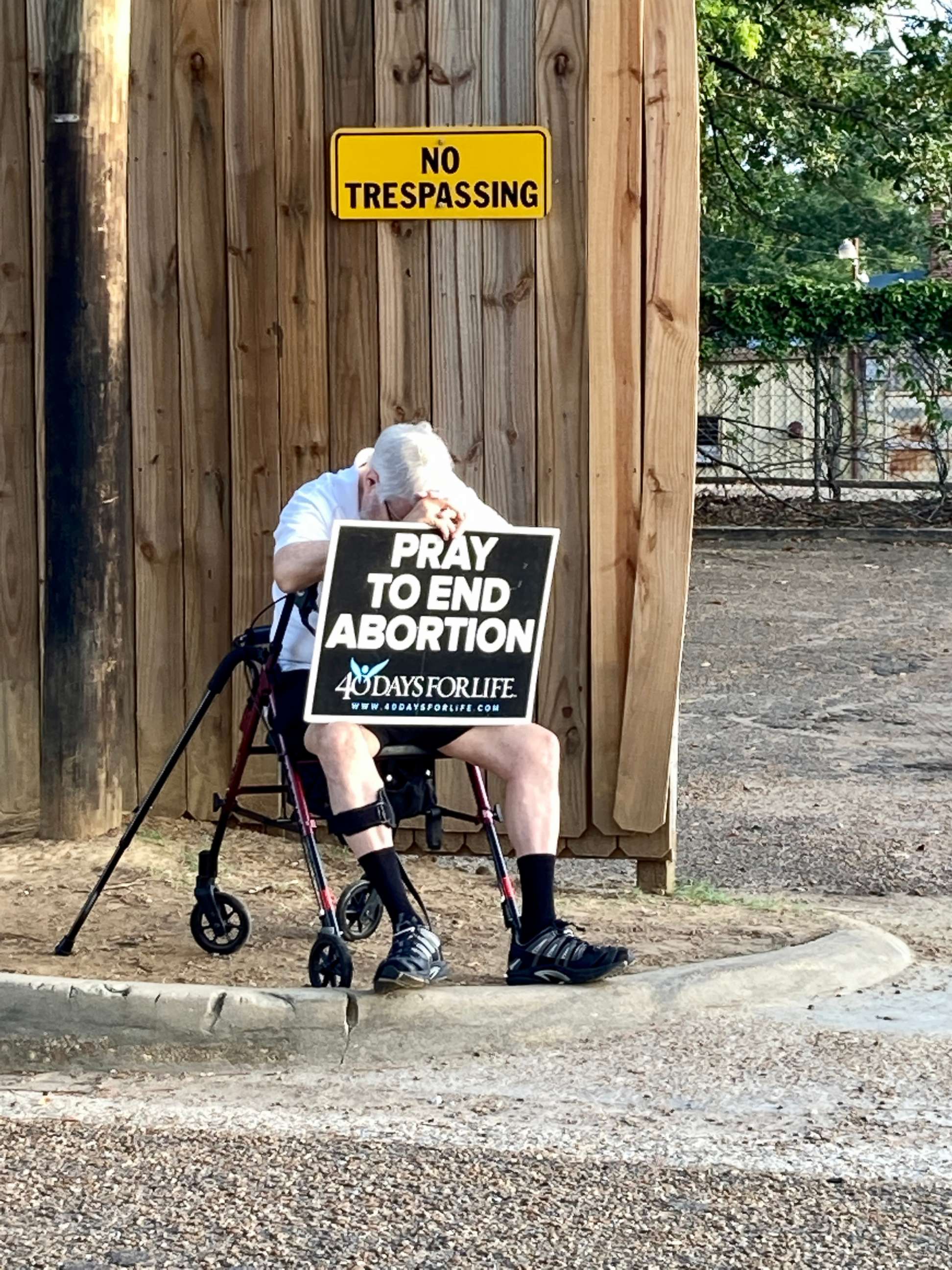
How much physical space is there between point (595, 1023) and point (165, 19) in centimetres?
352

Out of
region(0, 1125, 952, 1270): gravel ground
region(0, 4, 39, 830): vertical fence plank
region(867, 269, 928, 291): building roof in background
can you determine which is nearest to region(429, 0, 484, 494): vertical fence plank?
region(0, 4, 39, 830): vertical fence plank

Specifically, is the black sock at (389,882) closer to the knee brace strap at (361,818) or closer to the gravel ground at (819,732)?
the knee brace strap at (361,818)

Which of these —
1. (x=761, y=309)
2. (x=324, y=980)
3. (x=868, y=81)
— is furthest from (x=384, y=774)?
(x=868, y=81)

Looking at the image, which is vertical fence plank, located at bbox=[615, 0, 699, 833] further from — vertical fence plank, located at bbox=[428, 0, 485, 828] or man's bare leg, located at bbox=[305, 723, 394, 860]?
man's bare leg, located at bbox=[305, 723, 394, 860]

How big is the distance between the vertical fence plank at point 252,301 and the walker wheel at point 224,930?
1.26 m

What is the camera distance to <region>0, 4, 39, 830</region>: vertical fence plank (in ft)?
20.6

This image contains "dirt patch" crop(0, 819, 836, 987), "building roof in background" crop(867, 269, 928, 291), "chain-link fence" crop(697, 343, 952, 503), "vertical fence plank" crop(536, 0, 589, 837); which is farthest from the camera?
"building roof in background" crop(867, 269, 928, 291)

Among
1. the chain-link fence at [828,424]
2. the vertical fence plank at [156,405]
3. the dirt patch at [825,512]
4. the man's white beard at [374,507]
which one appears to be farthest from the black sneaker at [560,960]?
the chain-link fence at [828,424]

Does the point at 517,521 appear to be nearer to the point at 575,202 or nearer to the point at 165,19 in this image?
the point at 575,202

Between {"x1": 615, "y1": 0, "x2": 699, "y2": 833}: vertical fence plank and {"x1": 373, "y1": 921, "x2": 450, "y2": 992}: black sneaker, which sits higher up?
{"x1": 615, "y1": 0, "x2": 699, "y2": 833}: vertical fence plank

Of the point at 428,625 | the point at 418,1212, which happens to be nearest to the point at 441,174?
the point at 428,625

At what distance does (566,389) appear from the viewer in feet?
19.7

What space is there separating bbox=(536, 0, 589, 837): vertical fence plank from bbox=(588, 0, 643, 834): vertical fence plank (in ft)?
0.14

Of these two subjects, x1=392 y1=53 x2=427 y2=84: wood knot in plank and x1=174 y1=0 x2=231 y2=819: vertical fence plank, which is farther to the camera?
x1=174 y1=0 x2=231 y2=819: vertical fence plank
